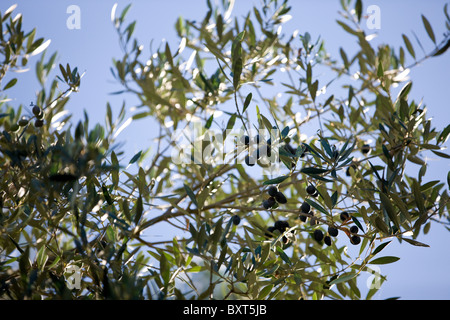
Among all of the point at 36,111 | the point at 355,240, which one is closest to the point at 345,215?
the point at 355,240

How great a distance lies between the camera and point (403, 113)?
156 centimetres

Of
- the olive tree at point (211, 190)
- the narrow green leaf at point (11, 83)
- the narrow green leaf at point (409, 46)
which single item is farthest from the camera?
the narrow green leaf at point (409, 46)

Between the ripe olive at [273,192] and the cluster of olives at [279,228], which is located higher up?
the ripe olive at [273,192]

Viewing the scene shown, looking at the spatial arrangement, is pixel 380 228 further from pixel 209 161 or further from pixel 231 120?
pixel 209 161

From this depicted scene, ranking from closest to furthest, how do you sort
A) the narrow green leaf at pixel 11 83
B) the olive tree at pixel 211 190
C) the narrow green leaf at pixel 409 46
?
1. the olive tree at pixel 211 190
2. the narrow green leaf at pixel 11 83
3. the narrow green leaf at pixel 409 46

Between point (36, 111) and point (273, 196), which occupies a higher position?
point (36, 111)

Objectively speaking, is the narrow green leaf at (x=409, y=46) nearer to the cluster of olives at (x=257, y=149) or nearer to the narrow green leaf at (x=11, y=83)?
the cluster of olives at (x=257, y=149)

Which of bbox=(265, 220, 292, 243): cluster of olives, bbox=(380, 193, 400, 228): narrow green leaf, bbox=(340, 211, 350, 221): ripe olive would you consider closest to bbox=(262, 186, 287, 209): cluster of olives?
bbox=(265, 220, 292, 243): cluster of olives

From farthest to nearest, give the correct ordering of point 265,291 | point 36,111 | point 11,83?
1. point 11,83
2. point 36,111
3. point 265,291

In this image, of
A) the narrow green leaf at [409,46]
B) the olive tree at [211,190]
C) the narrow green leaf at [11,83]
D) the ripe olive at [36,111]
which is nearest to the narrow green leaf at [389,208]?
the olive tree at [211,190]

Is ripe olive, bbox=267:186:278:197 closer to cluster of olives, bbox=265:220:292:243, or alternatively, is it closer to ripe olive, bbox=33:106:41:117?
cluster of olives, bbox=265:220:292:243

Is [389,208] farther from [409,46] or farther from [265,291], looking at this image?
[409,46]

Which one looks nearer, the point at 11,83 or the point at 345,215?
the point at 345,215

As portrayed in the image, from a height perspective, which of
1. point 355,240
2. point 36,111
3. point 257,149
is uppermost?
point 36,111
